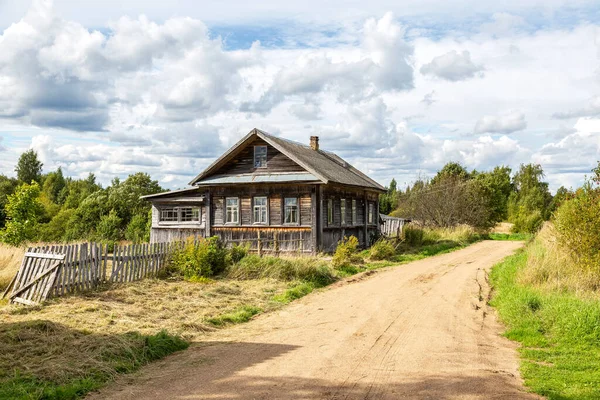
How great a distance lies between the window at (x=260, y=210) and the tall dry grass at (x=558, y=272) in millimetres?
12706

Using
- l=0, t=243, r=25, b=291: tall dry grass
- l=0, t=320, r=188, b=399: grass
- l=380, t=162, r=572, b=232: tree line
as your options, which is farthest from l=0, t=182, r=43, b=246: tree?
l=380, t=162, r=572, b=232: tree line

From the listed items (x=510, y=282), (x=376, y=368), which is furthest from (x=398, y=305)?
(x=376, y=368)

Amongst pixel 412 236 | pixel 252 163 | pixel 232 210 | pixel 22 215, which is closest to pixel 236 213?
pixel 232 210

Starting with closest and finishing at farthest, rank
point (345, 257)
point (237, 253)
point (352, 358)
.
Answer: point (352, 358) < point (237, 253) < point (345, 257)

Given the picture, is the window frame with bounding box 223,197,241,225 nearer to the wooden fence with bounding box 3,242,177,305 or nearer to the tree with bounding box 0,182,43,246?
the tree with bounding box 0,182,43,246

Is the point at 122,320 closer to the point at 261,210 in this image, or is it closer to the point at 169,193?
the point at 261,210

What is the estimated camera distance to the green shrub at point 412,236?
1208 inches

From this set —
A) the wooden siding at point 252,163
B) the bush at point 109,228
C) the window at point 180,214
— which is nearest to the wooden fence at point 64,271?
the wooden siding at point 252,163

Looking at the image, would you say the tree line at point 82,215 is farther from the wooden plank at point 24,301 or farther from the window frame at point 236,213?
the wooden plank at point 24,301

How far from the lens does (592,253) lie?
13.0 m

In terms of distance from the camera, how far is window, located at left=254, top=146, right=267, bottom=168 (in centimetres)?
2511

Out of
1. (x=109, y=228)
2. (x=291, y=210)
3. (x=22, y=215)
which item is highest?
(x=291, y=210)

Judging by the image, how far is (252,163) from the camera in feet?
83.1

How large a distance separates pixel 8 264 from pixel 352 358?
37.2 feet
